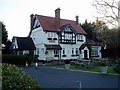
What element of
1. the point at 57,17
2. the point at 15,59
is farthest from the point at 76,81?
the point at 57,17

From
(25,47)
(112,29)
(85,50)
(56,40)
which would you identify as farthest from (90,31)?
(112,29)

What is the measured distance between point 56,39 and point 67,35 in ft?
9.02

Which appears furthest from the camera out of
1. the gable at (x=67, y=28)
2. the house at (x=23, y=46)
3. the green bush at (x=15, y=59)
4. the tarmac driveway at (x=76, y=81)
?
the gable at (x=67, y=28)

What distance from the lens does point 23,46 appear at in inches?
1933

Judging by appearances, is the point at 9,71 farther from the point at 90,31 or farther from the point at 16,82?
the point at 90,31

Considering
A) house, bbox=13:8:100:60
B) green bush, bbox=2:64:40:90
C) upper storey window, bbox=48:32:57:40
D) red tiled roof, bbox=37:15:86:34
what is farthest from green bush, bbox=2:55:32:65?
green bush, bbox=2:64:40:90

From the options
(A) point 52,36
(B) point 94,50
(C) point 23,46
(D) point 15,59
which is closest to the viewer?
(D) point 15,59

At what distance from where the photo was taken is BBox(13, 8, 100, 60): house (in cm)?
4862

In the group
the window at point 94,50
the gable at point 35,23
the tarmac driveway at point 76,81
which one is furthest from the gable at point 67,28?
the tarmac driveway at point 76,81

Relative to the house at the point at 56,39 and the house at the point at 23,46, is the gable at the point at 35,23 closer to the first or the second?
the house at the point at 56,39

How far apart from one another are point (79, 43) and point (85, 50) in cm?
210

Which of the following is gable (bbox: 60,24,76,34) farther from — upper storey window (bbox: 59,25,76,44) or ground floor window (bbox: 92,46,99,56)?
ground floor window (bbox: 92,46,99,56)

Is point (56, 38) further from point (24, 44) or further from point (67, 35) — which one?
point (24, 44)

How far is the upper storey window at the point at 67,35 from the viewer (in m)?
50.2
